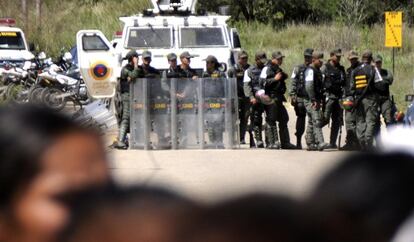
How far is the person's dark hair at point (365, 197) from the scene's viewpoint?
1.38 meters

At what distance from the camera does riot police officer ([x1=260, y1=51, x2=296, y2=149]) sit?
1680 centimetres

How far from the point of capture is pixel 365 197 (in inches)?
59.8

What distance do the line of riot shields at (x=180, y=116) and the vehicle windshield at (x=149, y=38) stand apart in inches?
107

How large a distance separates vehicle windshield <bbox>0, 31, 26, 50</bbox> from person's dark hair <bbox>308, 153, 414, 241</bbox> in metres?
30.1

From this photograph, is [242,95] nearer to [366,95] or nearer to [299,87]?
[299,87]

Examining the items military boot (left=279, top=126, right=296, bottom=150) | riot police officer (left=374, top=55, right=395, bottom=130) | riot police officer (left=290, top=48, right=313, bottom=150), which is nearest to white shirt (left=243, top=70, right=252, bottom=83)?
riot police officer (left=290, top=48, right=313, bottom=150)

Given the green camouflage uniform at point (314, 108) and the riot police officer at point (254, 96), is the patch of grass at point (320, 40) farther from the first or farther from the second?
the green camouflage uniform at point (314, 108)

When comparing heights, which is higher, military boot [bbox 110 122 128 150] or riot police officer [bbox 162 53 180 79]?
riot police officer [bbox 162 53 180 79]

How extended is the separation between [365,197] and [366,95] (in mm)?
14787

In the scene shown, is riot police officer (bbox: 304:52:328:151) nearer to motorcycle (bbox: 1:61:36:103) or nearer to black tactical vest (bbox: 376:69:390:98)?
black tactical vest (bbox: 376:69:390:98)

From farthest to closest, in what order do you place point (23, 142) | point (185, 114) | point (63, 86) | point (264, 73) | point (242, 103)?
point (63, 86) < point (242, 103) < point (264, 73) < point (185, 114) < point (23, 142)

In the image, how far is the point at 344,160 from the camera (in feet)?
5.46

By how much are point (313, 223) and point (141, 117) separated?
15.5 metres

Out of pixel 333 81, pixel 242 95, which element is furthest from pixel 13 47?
pixel 333 81
